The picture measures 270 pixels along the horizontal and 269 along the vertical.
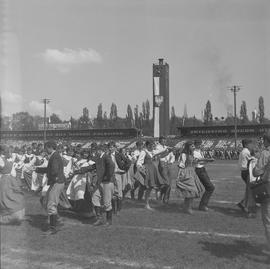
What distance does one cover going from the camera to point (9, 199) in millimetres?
8938

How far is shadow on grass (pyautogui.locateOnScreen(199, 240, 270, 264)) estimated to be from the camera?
251 inches

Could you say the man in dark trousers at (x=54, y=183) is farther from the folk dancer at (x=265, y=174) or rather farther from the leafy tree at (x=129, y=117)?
the leafy tree at (x=129, y=117)

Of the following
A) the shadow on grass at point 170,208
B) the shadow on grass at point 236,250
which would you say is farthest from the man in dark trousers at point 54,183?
the shadow on grass at point 170,208

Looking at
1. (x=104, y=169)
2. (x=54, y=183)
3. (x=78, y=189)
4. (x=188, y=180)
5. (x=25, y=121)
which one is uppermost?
(x=25, y=121)

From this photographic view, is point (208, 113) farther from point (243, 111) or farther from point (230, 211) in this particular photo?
point (230, 211)

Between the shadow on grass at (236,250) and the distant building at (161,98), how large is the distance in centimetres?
6062

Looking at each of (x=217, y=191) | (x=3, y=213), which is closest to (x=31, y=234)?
(x=3, y=213)

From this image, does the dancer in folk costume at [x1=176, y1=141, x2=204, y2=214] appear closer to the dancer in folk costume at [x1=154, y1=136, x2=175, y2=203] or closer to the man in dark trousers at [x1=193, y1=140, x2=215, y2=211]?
the man in dark trousers at [x1=193, y1=140, x2=215, y2=211]

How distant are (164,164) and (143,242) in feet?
15.6

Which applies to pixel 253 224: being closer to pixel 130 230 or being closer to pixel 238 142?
pixel 130 230

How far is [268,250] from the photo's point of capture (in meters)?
6.74

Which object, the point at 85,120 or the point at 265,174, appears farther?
the point at 85,120

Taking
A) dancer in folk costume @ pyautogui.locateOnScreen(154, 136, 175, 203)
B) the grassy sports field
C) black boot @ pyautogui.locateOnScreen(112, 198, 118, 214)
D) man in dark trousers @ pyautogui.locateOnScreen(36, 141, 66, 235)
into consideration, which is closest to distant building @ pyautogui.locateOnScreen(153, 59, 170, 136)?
dancer in folk costume @ pyautogui.locateOnScreen(154, 136, 175, 203)

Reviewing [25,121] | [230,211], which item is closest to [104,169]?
[230,211]
